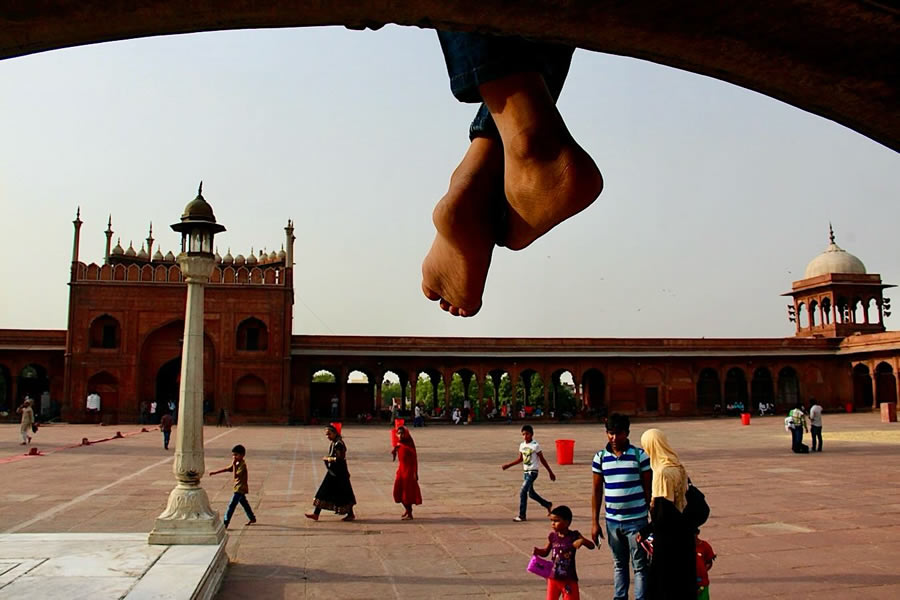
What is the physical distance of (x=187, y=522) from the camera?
515 centimetres

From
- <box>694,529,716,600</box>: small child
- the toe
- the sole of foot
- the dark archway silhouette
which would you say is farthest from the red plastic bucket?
the dark archway silhouette

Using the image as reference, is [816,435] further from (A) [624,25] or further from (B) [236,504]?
(A) [624,25]

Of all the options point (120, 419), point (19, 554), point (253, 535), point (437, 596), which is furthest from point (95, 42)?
point (120, 419)

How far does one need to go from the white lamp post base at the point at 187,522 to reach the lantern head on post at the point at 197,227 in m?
2.00

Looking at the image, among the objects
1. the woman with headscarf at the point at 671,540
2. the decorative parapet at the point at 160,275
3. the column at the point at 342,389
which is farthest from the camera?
the column at the point at 342,389

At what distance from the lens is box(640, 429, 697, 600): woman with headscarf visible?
10.7 ft

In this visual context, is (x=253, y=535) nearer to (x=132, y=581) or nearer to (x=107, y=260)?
(x=132, y=581)

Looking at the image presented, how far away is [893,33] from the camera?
1114 millimetres

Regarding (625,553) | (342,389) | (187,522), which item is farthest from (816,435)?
(342,389)

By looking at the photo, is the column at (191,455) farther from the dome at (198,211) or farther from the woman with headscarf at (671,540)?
the woman with headscarf at (671,540)

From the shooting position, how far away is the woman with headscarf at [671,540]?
3.25 m

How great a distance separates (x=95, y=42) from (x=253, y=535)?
246 inches

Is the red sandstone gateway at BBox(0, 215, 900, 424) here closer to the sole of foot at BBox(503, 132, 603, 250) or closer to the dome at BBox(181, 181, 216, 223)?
the dome at BBox(181, 181, 216, 223)

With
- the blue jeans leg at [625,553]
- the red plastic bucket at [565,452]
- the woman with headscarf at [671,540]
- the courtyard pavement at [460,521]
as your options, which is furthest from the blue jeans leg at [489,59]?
the red plastic bucket at [565,452]
